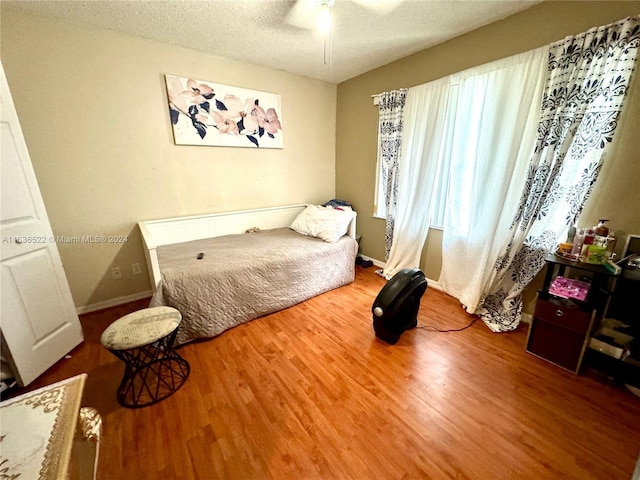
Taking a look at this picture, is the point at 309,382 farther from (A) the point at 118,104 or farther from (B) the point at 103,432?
(A) the point at 118,104

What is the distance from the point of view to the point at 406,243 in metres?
2.85

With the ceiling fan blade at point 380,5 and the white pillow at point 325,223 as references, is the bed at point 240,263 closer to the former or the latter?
the white pillow at point 325,223

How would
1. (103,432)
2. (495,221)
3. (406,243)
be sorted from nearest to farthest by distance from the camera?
(103,432)
(495,221)
(406,243)

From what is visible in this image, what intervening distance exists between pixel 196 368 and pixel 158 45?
2.76 meters

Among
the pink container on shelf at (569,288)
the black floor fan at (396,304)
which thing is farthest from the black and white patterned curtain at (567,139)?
the black floor fan at (396,304)

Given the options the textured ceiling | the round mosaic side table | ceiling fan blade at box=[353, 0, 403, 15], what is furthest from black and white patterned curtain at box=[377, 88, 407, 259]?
the round mosaic side table

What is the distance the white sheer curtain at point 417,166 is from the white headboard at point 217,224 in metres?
0.59

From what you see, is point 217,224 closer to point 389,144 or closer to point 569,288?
point 389,144

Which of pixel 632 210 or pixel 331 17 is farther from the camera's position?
pixel 331 17

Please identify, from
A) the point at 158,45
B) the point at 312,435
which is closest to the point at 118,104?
the point at 158,45

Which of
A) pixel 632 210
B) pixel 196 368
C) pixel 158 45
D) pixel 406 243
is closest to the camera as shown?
pixel 632 210

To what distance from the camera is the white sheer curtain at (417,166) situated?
7.92ft

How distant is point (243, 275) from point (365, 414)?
52.1 inches

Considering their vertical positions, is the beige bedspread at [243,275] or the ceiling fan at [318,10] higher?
the ceiling fan at [318,10]
